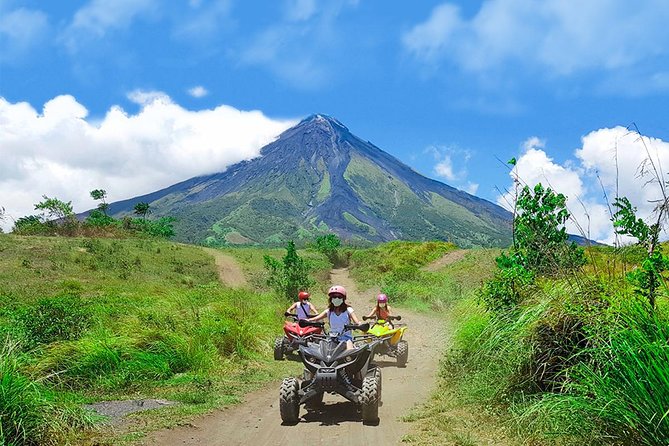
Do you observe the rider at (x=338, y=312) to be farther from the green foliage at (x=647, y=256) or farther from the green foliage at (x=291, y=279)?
the green foliage at (x=291, y=279)

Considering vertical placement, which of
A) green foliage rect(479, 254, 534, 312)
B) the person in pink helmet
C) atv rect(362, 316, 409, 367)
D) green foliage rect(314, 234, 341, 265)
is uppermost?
green foliage rect(314, 234, 341, 265)

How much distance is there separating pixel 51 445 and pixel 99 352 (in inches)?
161

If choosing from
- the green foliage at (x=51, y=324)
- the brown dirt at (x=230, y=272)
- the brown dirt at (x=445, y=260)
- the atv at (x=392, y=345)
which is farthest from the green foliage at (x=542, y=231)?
the brown dirt at (x=445, y=260)

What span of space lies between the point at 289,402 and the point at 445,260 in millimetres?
37252

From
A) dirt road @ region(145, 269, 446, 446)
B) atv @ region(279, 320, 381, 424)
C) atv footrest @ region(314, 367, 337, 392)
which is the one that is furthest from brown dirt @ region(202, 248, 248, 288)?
atv footrest @ region(314, 367, 337, 392)

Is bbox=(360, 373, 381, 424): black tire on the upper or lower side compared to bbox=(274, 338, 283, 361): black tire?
upper

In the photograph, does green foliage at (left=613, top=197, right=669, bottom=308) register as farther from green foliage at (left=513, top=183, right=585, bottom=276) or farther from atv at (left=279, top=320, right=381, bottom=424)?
atv at (left=279, top=320, right=381, bottom=424)

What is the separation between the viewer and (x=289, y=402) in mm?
6410

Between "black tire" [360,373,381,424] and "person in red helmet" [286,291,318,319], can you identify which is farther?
"person in red helmet" [286,291,318,319]

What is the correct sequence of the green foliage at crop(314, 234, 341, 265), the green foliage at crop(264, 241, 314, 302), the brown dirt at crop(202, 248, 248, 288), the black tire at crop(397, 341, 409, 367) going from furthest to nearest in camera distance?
the green foliage at crop(314, 234, 341, 265)
the brown dirt at crop(202, 248, 248, 288)
the green foliage at crop(264, 241, 314, 302)
the black tire at crop(397, 341, 409, 367)

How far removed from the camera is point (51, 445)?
499cm

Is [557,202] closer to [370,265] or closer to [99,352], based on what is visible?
[99,352]

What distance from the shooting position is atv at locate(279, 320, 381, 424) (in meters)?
6.37

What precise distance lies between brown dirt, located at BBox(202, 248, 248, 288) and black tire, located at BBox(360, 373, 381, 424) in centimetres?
2517
